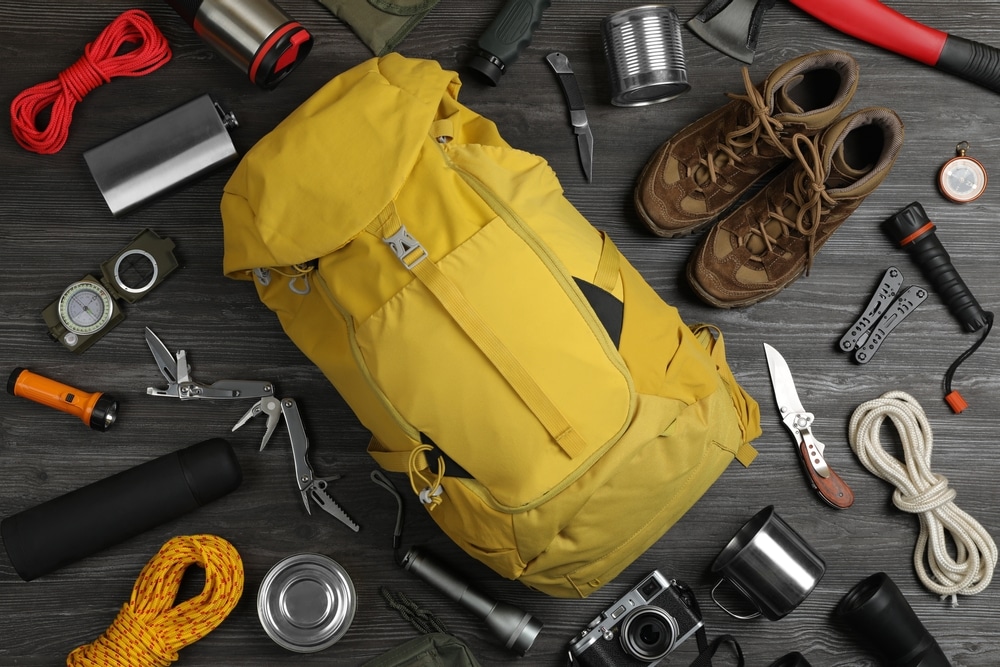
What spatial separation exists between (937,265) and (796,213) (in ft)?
1.12

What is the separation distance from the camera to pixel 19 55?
1517 mm

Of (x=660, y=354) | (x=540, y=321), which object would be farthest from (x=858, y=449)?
(x=540, y=321)

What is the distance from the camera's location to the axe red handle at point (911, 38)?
1.54 meters

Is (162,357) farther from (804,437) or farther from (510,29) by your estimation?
(804,437)

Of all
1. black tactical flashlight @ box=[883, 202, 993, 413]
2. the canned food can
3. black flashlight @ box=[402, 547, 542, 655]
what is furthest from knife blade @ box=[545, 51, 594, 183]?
the canned food can

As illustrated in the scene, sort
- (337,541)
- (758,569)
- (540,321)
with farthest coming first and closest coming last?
(337,541)
(758,569)
(540,321)

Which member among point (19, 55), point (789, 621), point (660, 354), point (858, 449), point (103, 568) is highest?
point (19, 55)

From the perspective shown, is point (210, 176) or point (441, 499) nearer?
point (441, 499)

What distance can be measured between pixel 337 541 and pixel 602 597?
0.56 m

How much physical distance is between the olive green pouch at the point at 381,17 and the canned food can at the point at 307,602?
106cm

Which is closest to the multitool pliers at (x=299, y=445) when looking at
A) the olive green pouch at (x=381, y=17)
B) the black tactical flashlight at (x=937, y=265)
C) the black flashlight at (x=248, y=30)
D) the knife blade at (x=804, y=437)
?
the black flashlight at (x=248, y=30)

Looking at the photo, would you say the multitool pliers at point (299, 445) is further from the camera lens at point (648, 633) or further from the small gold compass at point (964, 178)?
the small gold compass at point (964, 178)

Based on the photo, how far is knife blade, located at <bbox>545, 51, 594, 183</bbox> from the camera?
5.02 ft

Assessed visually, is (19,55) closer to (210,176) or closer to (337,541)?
(210,176)
